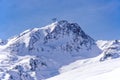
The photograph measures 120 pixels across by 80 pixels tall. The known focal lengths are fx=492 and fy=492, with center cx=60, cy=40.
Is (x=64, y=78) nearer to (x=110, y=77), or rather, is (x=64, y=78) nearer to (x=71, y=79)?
(x=71, y=79)

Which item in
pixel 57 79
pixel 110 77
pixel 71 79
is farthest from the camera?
pixel 57 79

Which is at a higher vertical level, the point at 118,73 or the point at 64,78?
the point at 64,78

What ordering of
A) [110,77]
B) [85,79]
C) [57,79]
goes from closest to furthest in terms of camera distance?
→ [110,77] → [85,79] → [57,79]

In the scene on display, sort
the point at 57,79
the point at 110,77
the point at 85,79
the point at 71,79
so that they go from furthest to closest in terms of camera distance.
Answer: the point at 57,79
the point at 71,79
the point at 85,79
the point at 110,77

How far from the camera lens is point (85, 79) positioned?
39656 mm

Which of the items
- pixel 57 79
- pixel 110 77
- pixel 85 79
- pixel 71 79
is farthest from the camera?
pixel 57 79

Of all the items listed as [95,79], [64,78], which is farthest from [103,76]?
[64,78]

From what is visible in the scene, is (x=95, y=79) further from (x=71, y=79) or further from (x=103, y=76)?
(x=71, y=79)

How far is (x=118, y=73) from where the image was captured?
36312 mm

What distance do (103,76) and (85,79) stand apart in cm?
238

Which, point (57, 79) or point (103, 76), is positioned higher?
point (57, 79)

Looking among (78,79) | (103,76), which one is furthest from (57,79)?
(103,76)

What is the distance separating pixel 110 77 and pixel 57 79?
11288 mm

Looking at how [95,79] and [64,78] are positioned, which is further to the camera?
[64,78]
